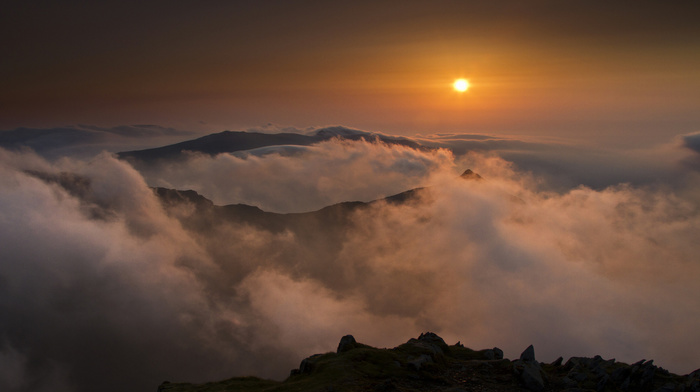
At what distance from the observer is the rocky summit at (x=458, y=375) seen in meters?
47.0

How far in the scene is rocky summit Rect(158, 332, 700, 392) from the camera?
154ft

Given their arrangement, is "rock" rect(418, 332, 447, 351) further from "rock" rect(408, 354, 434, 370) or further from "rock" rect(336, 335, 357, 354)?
"rock" rect(336, 335, 357, 354)

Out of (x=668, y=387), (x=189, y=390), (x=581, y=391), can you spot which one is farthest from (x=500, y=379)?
(x=189, y=390)

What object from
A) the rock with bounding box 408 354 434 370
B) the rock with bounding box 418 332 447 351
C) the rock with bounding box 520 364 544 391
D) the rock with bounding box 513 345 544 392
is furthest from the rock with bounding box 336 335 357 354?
the rock with bounding box 520 364 544 391

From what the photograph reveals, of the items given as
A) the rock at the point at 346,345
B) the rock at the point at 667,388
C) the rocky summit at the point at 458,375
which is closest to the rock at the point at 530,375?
the rocky summit at the point at 458,375

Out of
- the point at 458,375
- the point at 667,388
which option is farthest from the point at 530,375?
the point at 667,388

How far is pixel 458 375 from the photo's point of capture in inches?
2037

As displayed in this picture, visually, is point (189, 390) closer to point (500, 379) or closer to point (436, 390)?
point (436, 390)

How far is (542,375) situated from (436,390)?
15652 millimetres

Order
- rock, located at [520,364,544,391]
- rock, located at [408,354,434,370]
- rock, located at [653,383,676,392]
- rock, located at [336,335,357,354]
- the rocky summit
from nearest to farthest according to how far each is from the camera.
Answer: rock, located at [653,383,676,392] → rock, located at [520,364,544,391] → the rocky summit → rock, located at [408,354,434,370] → rock, located at [336,335,357,354]

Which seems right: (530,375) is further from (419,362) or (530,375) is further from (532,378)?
(419,362)

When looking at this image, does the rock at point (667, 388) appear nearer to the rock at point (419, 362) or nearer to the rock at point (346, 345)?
the rock at point (419, 362)

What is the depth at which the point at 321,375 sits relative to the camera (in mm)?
50250

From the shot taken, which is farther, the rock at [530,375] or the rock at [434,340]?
the rock at [434,340]
